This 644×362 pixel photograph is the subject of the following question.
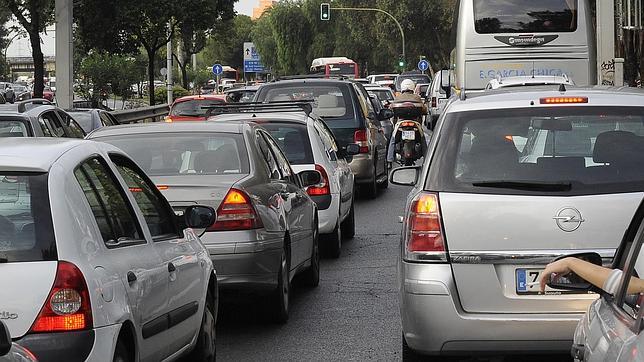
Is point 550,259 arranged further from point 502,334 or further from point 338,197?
point 338,197

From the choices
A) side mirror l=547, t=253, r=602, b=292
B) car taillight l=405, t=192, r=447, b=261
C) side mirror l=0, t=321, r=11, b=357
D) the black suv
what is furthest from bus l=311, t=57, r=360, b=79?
side mirror l=0, t=321, r=11, b=357

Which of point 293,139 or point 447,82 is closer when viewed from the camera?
point 293,139

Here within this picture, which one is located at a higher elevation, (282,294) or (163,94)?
(163,94)

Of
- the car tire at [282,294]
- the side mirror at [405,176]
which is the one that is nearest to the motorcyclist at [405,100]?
the car tire at [282,294]

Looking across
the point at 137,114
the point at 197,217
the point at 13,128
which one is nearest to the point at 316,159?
the point at 13,128

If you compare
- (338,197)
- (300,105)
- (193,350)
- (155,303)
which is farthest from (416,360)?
(300,105)

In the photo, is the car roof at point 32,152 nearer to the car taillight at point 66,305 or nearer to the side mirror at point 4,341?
the car taillight at point 66,305

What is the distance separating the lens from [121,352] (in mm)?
5277

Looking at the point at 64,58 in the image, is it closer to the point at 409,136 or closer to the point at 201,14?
the point at 409,136

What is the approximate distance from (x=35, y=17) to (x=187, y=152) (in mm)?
27715

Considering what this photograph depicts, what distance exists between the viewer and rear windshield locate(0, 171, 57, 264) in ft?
16.2

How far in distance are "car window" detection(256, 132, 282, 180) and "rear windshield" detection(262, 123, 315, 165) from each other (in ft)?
10.0

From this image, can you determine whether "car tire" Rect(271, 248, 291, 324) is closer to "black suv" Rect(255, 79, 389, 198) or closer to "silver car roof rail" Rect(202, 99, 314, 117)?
"silver car roof rail" Rect(202, 99, 314, 117)

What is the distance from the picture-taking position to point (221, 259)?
8.54m
